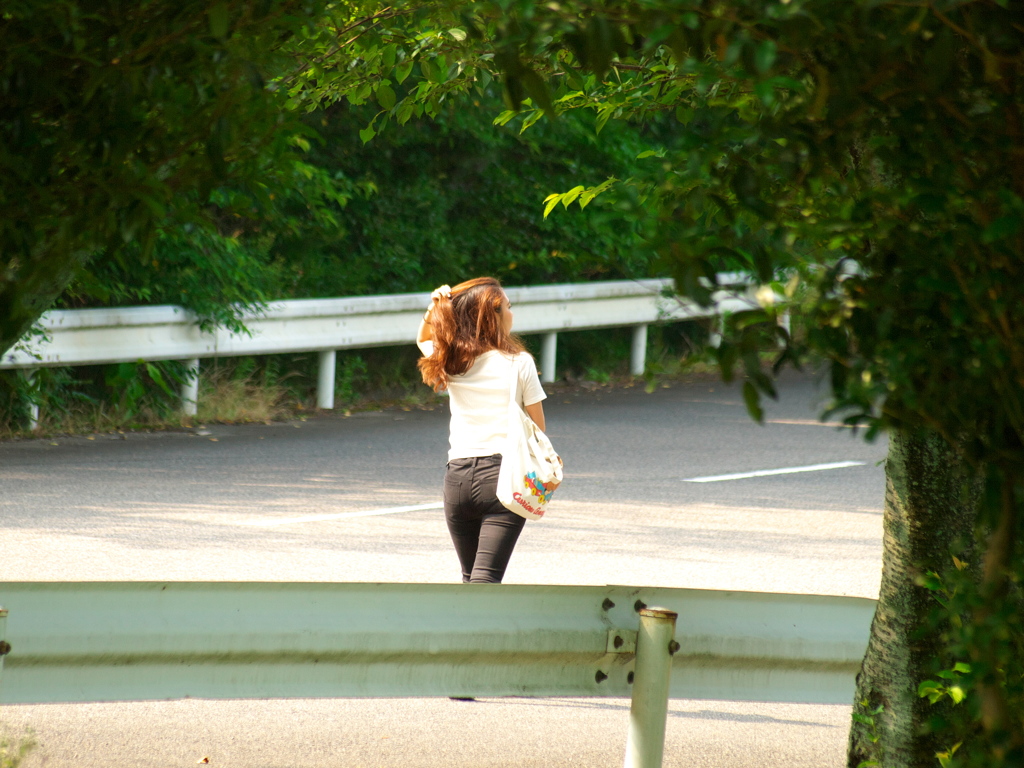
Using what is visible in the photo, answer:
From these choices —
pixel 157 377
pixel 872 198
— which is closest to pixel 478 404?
pixel 872 198

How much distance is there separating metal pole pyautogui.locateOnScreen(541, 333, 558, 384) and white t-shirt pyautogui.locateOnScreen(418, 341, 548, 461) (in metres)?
8.97

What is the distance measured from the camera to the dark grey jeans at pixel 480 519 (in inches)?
218

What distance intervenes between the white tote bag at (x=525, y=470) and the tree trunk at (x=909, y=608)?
195cm

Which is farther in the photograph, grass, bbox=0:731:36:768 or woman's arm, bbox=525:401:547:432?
woman's arm, bbox=525:401:547:432

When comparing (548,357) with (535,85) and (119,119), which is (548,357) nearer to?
(119,119)

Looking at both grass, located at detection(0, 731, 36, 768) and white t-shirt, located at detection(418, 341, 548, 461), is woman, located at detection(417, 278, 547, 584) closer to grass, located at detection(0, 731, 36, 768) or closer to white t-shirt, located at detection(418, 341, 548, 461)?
white t-shirt, located at detection(418, 341, 548, 461)

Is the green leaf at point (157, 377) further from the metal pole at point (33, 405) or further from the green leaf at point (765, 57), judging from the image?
the green leaf at point (765, 57)

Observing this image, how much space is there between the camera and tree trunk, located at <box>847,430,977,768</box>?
3.52m

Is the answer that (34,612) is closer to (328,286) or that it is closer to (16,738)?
(16,738)

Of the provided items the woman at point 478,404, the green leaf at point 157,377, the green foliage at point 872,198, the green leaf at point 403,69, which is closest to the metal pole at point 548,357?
the green leaf at point 157,377

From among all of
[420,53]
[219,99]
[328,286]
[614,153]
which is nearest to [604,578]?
[420,53]

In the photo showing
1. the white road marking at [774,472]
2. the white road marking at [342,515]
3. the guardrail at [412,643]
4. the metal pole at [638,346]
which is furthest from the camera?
the metal pole at [638,346]

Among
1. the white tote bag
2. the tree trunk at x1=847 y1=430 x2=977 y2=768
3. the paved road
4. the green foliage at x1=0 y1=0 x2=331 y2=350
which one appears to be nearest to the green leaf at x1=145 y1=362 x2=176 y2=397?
the paved road

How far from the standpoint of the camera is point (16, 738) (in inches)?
179
